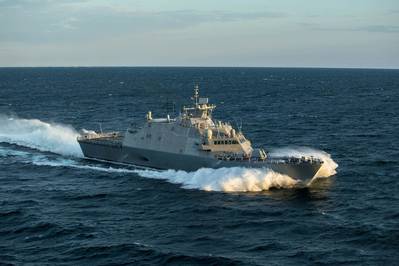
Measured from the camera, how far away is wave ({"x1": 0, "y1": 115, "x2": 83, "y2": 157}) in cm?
7125

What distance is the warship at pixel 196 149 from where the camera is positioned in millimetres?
50250

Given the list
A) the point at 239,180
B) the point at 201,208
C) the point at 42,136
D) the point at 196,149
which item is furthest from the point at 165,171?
the point at 42,136

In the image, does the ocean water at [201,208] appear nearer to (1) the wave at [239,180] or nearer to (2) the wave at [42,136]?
(1) the wave at [239,180]

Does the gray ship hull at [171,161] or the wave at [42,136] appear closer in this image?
the gray ship hull at [171,161]

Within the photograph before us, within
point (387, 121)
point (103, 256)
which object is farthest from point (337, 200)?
point (387, 121)

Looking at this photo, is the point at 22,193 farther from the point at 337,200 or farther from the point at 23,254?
the point at 337,200

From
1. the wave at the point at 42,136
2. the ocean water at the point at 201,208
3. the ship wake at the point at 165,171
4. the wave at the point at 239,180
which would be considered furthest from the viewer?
the wave at the point at 42,136

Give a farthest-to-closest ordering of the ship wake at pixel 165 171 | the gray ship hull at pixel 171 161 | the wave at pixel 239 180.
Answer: the gray ship hull at pixel 171 161 < the ship wake at pixel 165 171 < the wave at pixel 239 180

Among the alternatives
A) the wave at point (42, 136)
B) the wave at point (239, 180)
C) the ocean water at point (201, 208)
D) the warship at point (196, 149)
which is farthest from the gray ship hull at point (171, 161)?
the wave at point (42, 136)

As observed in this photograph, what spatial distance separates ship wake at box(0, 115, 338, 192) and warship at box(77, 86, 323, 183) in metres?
0.98

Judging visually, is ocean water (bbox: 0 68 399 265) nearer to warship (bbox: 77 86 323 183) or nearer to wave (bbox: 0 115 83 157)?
wave (bbox: 0 115 83 157)

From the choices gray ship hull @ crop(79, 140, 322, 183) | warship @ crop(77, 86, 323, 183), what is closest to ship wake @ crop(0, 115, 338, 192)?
gray ship hull @ crop(79, 140, 322, 183)

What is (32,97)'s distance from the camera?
146 metres

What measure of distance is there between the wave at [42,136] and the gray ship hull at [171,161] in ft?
16.2
